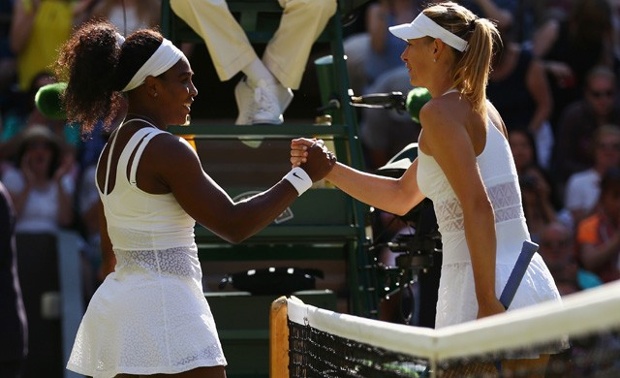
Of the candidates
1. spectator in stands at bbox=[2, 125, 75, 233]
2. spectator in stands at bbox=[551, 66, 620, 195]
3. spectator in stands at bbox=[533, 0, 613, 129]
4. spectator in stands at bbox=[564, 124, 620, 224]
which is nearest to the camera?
spectator in stands at bbox=[2, 125, 75, 233]

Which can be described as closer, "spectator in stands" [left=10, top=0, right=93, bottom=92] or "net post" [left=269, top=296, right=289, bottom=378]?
"net post" [left=269, top=296, right=289, bottom=378]

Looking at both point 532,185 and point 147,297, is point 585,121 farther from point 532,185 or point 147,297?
point 147,297

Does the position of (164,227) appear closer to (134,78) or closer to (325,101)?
(134,78)

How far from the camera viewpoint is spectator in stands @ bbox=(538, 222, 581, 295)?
923 cm

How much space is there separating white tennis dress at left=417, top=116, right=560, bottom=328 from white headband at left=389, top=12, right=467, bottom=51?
0.30 meters

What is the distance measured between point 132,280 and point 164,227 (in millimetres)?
185

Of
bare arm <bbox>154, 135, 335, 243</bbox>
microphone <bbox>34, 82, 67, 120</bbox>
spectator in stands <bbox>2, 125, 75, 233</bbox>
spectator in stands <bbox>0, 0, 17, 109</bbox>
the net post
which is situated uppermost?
spectator in stands <bbox>0, 0, 17, 109</bbox>

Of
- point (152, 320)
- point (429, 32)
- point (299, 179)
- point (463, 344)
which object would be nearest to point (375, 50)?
point (429, 32)

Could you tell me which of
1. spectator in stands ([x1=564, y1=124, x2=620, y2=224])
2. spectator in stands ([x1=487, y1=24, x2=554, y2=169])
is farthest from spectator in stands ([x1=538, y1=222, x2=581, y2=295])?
spectator in stands ([x1=487, y1=24, x2=554, y2=169])

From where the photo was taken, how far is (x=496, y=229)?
175 inches

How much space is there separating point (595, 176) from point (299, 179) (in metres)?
6.02

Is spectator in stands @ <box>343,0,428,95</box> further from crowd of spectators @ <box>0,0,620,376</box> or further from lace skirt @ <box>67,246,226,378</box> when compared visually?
lace skirt @ <box>67,246,226,378</box>

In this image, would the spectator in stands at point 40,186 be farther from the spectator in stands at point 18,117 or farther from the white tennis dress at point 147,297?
the white tennis dress at point 147,297

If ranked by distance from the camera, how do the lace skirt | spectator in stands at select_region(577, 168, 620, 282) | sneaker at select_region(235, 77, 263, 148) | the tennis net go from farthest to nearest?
spectator in stands at select_region(577, 168, 620, 282) < sneaker at select_region(235, 77, 263, 148) < the lace skirt < the tennis net
